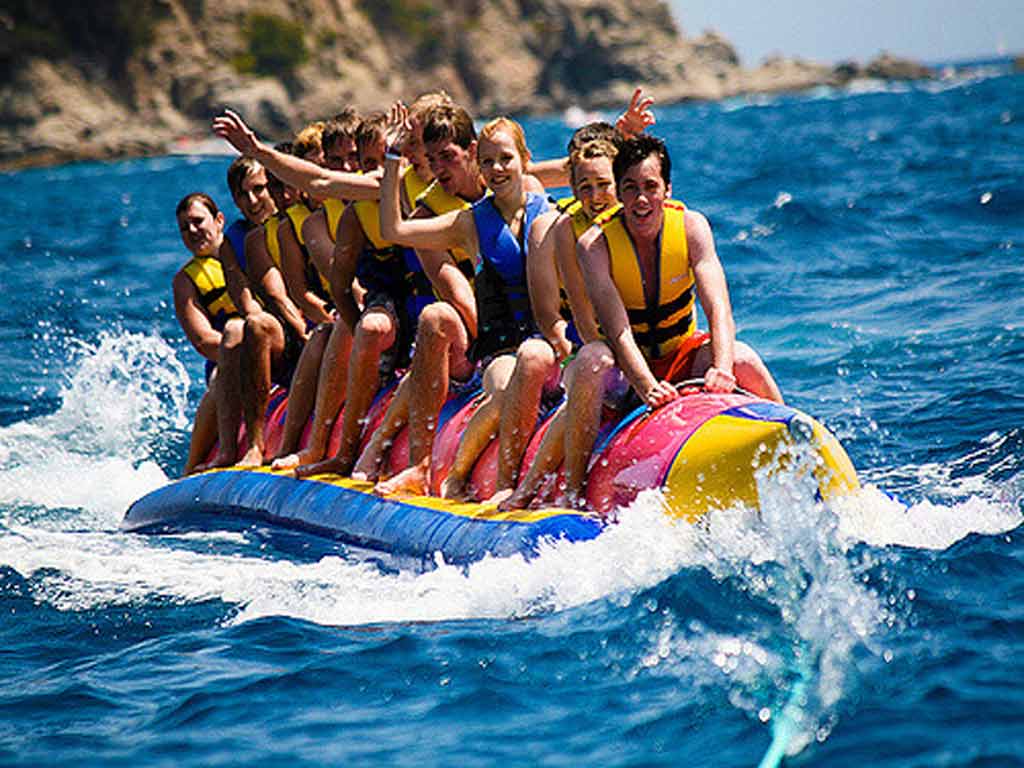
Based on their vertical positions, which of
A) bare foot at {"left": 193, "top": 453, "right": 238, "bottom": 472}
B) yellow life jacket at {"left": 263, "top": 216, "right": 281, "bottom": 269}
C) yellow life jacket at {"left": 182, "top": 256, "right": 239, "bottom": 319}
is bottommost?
bare foot at {"left": 193, "top": 453, "right": 238, "bottom": 472}

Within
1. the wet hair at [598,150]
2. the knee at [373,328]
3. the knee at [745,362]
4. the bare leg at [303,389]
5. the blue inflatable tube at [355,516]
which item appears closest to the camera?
the blue inflatable tube at [355,516]

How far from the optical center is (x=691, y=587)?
4004 millimetres

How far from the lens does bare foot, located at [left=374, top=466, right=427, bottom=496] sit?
16.6 feet

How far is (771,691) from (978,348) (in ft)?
14.4

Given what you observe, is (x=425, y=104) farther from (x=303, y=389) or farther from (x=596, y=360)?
(x=303, y=389)

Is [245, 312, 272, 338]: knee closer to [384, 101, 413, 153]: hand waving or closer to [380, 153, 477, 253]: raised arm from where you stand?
[384, 101, 413, 153]: hand waving

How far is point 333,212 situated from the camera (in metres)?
5.88

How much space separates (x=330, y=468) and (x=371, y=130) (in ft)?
4.26

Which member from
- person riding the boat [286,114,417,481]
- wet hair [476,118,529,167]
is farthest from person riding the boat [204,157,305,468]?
wet hair [476,118,529,167]

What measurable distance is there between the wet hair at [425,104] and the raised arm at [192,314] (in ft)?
6.28

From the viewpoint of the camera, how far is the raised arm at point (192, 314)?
661 cm

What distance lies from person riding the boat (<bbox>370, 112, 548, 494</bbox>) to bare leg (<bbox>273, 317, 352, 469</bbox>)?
645 millimetres

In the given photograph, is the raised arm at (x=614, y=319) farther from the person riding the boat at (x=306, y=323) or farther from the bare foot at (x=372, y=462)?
the person riding the boat at (x=306, y=323)

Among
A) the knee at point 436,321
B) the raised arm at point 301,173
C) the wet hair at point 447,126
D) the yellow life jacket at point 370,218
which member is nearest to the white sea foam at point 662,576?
the knee at point 436,321
